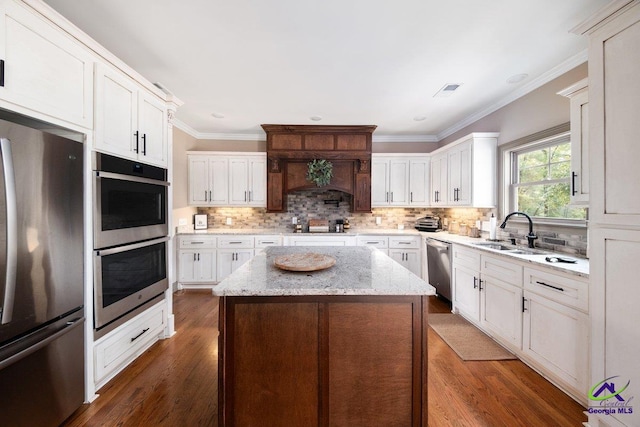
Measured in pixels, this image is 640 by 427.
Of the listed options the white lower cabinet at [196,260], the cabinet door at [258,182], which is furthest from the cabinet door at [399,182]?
the white lower cabinet at [196,260]

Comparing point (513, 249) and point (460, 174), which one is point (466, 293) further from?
point (460, 174)

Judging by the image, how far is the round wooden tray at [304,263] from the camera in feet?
5.22

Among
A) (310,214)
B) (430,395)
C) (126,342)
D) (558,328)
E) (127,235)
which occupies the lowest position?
(430,395)

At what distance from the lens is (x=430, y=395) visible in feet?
6.21

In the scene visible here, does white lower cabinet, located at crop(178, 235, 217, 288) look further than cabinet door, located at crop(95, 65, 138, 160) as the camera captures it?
Yes

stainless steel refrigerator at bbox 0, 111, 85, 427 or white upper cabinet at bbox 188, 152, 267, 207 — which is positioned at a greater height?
white upper cabinet at bbox 188, 152, 267, 207

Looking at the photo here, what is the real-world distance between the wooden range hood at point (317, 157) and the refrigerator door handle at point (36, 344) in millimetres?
3197

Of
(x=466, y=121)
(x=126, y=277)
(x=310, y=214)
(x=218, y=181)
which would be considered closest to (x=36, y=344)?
(x=126, y=277)

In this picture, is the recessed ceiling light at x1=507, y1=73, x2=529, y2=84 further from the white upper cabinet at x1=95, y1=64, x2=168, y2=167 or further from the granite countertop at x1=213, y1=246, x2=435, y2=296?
the white upper cabinet at x1=95, y1=64, x2=168, y2=167

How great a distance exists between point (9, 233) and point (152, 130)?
1.47m

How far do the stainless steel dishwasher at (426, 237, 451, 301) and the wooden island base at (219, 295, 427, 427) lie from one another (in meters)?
2.45

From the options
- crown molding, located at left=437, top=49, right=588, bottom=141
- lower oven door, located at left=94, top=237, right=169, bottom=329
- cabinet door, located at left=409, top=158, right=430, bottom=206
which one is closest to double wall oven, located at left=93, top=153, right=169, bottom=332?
lower oven door, located at left=94, top=237, right=169, bottom=329

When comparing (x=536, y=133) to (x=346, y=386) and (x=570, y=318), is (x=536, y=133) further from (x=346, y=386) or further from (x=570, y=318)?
(x=346, y=386)

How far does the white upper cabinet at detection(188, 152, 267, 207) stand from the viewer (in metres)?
4.57
